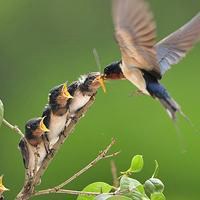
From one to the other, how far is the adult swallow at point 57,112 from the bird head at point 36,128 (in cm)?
1

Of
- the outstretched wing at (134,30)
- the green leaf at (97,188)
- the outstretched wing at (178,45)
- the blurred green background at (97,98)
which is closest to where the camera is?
the outstretched wing at (134,30)

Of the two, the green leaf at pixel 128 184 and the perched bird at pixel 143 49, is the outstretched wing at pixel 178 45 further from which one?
the green leaf at pixel 128 184

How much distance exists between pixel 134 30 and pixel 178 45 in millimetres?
221

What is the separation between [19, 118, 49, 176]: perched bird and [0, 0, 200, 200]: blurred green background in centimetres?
232

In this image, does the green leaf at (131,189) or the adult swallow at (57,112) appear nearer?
the green leaf at (131,189)

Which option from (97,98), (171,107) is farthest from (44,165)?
(97,98)

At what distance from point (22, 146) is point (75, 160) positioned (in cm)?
285

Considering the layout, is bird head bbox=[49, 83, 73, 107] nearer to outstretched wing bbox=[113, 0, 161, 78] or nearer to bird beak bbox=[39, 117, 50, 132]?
bird beak bbox=[39, 117, 50, 132]

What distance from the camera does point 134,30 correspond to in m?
1.03

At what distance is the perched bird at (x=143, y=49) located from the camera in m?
1.02

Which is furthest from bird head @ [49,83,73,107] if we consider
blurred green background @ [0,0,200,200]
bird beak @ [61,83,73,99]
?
blurred green background @ [0,0,200,200]

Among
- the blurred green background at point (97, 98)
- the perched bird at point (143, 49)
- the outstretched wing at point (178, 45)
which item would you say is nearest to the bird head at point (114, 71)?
the perched bird at point (143, 49)

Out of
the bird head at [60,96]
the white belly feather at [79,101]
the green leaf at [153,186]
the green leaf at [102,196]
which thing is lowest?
the green leaf at [153,186]

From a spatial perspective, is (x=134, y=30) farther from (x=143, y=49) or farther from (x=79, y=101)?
(x=79, y=101)
